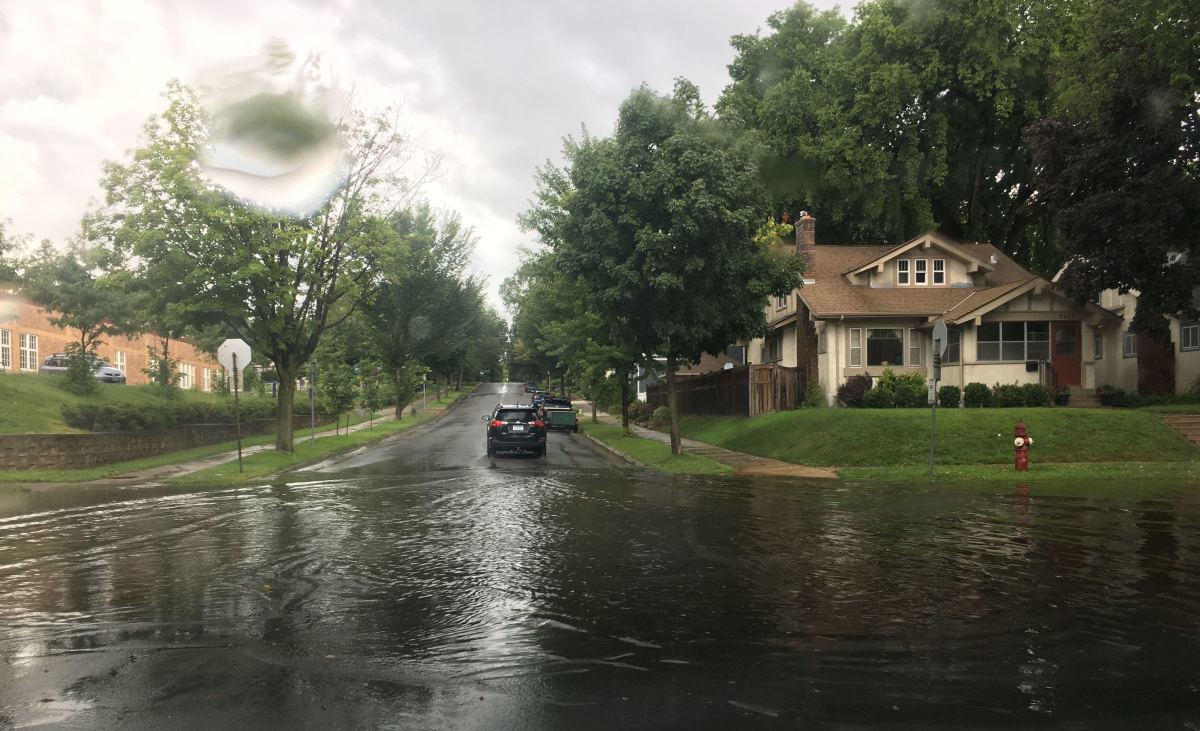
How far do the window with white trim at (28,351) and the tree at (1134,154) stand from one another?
4710 cm

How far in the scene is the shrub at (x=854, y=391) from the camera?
28188mm

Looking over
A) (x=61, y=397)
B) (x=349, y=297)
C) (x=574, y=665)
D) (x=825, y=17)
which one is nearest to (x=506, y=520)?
(x=574, y=665)

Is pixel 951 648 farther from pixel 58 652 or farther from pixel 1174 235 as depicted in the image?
pixel 1174 235

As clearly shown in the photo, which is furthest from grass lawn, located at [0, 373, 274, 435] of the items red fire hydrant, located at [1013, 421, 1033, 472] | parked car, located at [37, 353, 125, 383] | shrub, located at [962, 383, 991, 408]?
shrub, located at [962, 383, 991, 408]

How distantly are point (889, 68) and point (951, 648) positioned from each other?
1335 inches

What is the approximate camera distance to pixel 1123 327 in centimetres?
3078

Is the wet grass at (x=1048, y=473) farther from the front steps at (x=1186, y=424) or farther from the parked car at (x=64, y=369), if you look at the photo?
the parked car at (x=64, y=369)

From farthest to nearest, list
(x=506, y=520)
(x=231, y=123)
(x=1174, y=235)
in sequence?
1. (x=1174, y=235)
2. (x=231, y=123)
3. (x=506, y=520)

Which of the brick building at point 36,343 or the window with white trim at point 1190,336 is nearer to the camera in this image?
the window with white trim at point 1190,336

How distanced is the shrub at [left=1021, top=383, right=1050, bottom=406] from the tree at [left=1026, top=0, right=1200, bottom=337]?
3.26 meters

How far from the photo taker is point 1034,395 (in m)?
27.2

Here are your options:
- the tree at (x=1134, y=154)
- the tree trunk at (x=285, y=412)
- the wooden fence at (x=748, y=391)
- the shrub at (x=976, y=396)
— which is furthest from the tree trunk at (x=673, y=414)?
the tree at (x=1134, y=154)

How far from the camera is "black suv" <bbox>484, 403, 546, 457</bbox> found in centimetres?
2412

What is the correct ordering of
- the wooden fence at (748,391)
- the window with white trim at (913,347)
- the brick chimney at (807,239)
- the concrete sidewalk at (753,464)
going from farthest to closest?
1. the brick chimney at (807,239)
2. the wooden fence at (748,391)
3. the window with white trim at (913,347)
4. the concrete sidewalk at (753,464)
